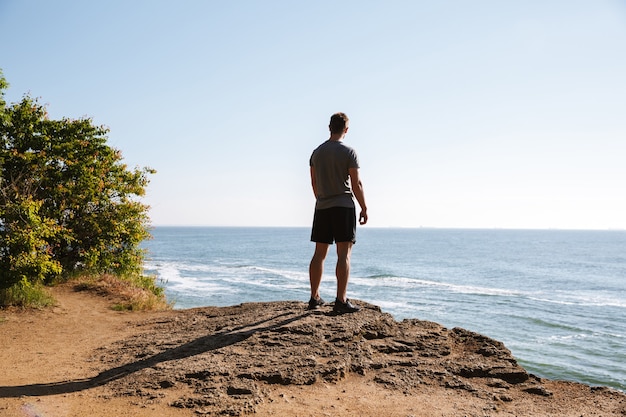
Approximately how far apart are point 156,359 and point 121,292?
5.97m

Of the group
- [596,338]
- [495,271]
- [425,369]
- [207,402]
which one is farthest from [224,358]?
[495,271]

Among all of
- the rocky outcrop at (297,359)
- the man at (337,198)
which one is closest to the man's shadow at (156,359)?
the rocky outcrop at (297,359)

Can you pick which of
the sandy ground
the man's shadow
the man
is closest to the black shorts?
the man

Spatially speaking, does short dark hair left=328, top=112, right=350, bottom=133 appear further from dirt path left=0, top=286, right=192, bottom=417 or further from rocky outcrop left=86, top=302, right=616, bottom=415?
dirt path left=0, top=286, right=192, bottom=417

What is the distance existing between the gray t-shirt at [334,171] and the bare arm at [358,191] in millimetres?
80

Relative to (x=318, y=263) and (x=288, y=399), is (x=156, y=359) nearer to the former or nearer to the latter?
(x=288, y=399)

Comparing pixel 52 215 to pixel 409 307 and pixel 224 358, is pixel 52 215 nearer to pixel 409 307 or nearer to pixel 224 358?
pixel 224 358

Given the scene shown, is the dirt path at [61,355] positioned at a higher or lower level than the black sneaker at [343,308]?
lower

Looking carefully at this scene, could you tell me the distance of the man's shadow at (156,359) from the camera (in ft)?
16.0

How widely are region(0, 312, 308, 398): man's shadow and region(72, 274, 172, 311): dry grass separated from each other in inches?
169

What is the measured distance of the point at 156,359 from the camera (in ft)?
18.4

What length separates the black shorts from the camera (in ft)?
20.7

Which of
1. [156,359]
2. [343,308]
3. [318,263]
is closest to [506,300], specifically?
[343,308]

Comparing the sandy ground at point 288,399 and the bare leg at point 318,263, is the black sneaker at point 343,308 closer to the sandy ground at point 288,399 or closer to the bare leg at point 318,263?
the bare leg at point 318,263
